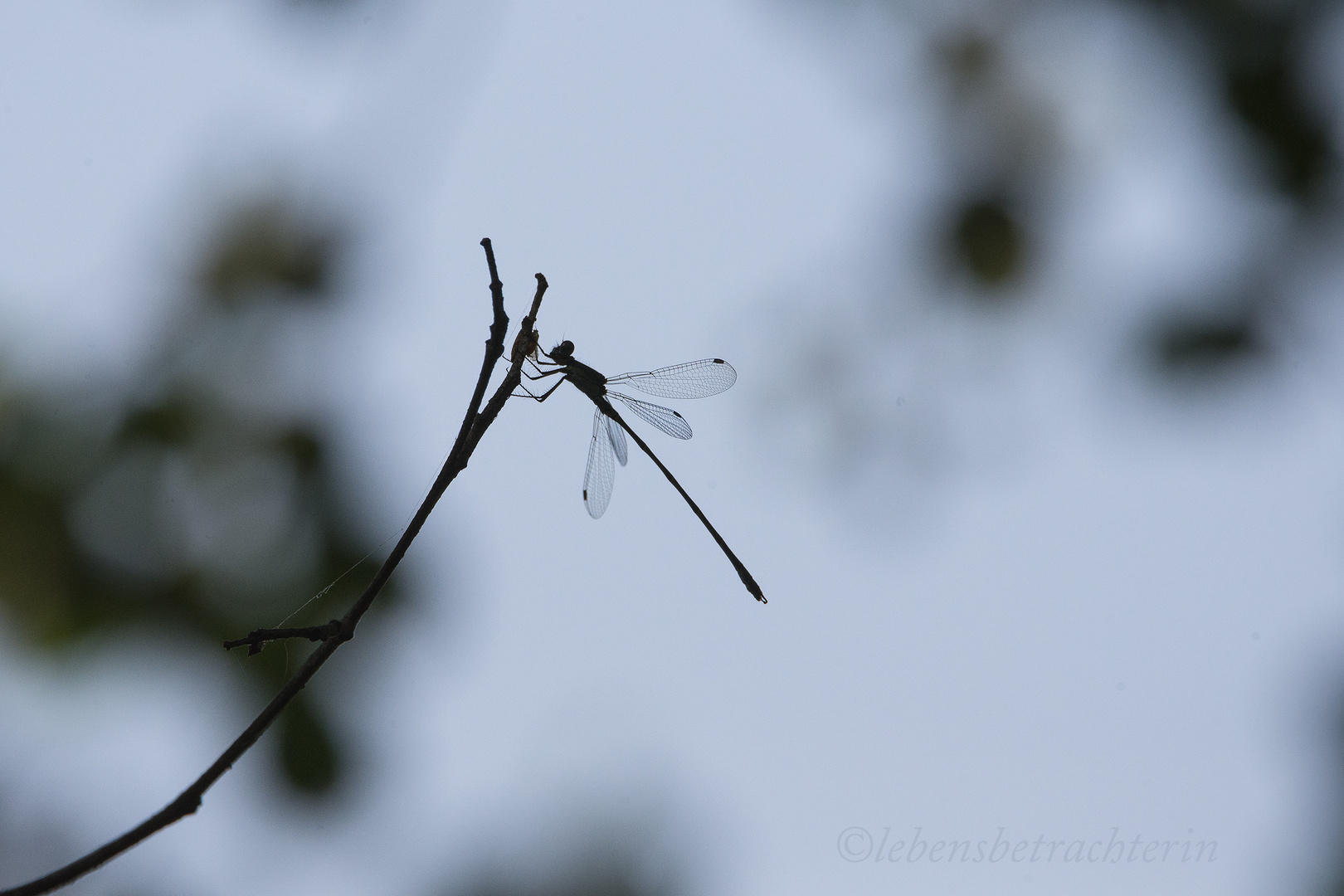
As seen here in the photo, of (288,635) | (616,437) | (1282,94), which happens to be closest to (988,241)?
(1282,94)

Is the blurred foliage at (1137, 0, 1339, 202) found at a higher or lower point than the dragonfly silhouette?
higher

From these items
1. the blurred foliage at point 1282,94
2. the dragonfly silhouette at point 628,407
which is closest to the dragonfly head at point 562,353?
the dragonfly silhouette at point 628,407

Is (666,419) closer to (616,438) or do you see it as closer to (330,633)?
(616,438)

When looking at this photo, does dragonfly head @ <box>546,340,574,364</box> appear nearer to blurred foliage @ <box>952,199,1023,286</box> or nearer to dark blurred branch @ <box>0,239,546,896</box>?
dark blurred branch @ <box>0,239,546,896</box>

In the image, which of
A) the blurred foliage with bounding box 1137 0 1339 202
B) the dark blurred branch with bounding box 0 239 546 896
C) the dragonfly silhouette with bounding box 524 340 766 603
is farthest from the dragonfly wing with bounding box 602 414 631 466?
the blurred foliage with bounding box 1137 0 1339 202

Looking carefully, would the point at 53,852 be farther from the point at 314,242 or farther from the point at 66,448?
the point at 314,242

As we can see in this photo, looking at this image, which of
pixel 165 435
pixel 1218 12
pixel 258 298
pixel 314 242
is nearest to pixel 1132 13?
pixel 1218 12

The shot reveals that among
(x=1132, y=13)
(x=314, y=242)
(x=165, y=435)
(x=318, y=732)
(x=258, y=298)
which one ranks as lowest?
(x=318, y=732)

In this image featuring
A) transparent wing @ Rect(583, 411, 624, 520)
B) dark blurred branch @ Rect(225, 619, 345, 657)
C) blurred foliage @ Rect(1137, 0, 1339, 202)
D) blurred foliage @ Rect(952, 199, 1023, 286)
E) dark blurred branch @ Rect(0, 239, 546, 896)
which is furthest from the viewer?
blurred foliage @ Rect(952, 199, 1023, 286)
